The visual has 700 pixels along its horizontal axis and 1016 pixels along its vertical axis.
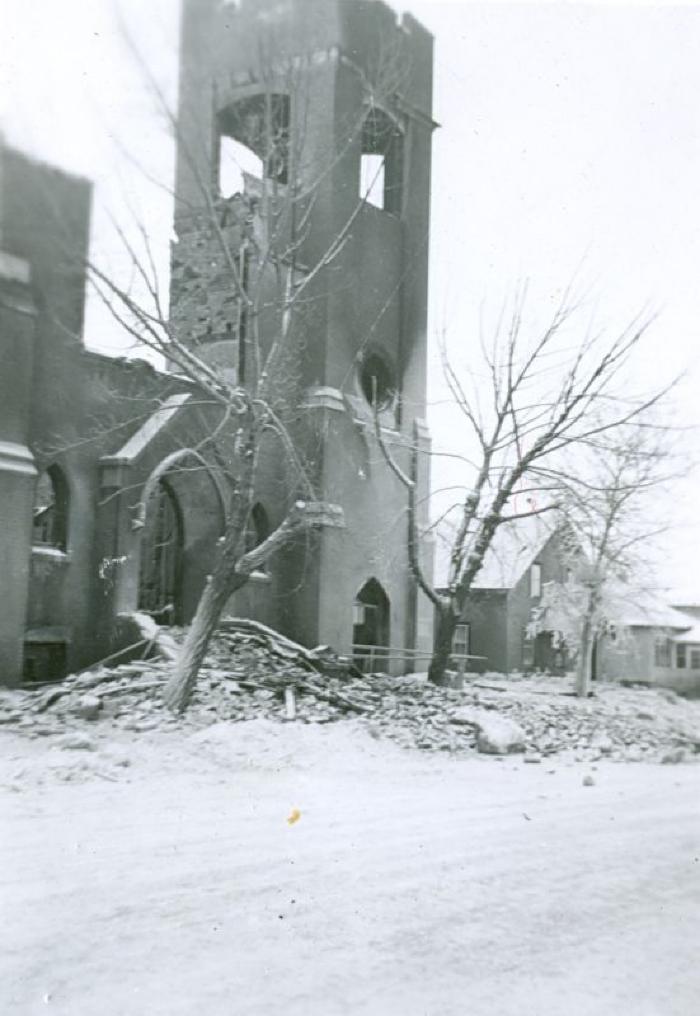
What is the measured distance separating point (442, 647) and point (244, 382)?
6.21 metres

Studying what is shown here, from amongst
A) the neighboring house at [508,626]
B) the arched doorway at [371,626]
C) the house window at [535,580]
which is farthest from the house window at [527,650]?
the arched doorway at [371,626]

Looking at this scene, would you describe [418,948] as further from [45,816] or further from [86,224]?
[86,224]

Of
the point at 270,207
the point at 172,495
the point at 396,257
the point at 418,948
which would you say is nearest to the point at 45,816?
the point at 418,948

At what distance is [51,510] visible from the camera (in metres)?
14.2

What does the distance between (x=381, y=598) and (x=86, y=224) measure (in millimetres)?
8537

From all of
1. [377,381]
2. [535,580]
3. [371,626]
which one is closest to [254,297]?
[377,381]

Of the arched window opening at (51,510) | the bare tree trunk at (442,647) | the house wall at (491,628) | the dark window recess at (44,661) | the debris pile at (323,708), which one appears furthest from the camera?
the house wall at (491,628)

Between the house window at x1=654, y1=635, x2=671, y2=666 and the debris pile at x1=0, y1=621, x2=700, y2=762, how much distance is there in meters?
3.15

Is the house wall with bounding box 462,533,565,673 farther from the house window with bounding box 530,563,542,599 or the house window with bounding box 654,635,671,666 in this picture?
the house window with bounding box 654,635,671,666

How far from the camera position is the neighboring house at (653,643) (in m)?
16.8

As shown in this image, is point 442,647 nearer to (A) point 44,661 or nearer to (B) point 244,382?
(B) point 244,382

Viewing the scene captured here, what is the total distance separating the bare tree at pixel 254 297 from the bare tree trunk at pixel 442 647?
3500 millimetres

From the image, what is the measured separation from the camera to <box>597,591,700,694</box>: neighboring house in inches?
659

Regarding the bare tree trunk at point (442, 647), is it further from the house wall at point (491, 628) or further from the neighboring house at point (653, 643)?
the house wall at point (491, 628)
